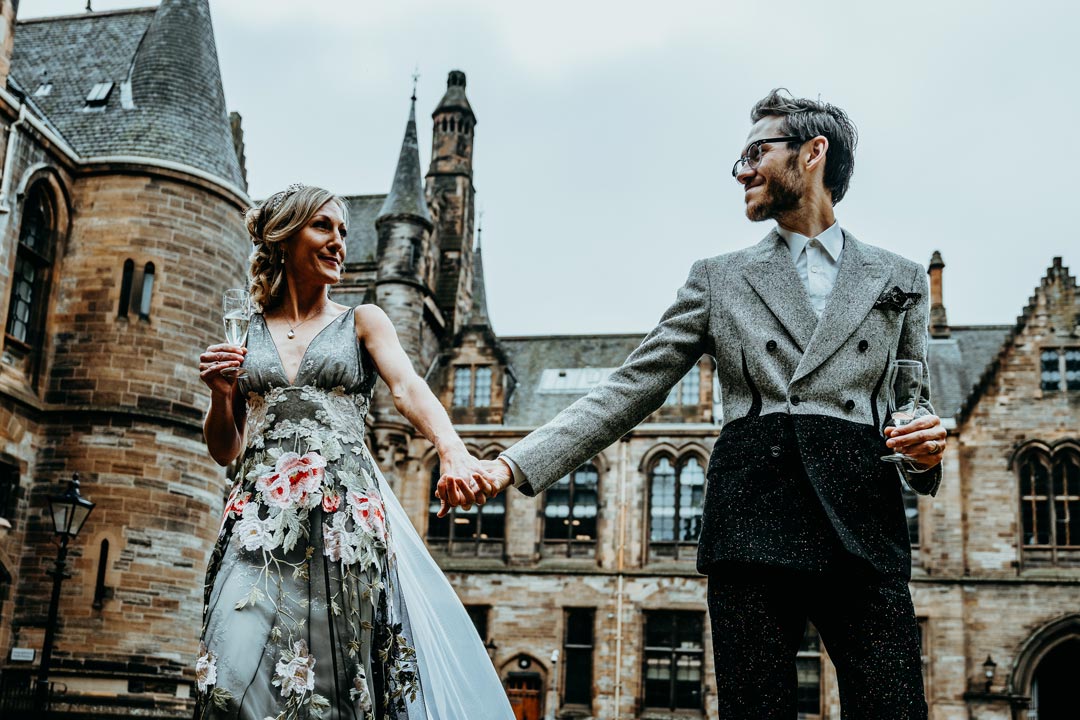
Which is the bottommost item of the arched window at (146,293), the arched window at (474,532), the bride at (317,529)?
the bride at (317,529)

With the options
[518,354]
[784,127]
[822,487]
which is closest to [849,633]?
[822,487]

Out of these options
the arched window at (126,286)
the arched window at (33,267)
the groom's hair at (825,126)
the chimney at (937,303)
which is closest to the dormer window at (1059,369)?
the chimney at (937,303)

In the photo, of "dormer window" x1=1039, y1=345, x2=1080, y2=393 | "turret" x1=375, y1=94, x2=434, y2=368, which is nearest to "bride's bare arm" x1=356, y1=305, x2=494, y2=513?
"turret" x1=375, y1=94, x2=434, y2=368

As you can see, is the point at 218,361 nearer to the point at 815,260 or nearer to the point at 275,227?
the point at 275,227

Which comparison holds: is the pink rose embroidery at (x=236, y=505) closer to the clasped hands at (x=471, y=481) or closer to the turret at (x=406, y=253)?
the clasped hands at (x=471, y=481)

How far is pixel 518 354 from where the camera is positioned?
3438 centimetres

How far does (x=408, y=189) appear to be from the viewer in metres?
32.3

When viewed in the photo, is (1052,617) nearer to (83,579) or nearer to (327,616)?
(83,579)

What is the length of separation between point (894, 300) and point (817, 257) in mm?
294

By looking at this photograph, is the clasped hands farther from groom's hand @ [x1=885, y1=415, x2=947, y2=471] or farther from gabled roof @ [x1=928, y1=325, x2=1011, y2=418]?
gabled roof @ [x1=928, y1=325, x2=1011, y2=418]

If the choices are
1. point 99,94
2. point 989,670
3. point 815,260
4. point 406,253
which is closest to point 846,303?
point 815,260

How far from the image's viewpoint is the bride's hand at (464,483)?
3.29 m

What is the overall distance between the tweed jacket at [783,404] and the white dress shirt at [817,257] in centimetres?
3

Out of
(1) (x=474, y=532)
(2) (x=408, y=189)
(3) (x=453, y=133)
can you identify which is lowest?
(1) (x=474, y=532)
